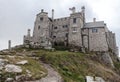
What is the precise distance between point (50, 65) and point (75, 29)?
2740cm

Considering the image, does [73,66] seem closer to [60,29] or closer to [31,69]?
[31,69]

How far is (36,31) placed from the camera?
80500 millimetres

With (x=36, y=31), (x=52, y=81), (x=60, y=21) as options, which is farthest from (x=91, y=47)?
(x=52, y=81)

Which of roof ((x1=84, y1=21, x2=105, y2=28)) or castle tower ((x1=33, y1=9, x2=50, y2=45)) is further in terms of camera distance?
castle tower ((x1=33, y1=9, x2=50, y2=45))

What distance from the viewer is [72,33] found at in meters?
74.4

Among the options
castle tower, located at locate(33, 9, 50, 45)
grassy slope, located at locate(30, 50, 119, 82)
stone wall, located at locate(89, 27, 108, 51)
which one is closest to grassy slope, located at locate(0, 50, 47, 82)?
grassy slope, located at locate(30, 50, 119, 82)

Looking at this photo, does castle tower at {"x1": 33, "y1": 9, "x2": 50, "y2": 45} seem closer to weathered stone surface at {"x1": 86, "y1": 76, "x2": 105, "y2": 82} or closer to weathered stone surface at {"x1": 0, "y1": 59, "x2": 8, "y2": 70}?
weathered stone surface at {"x1": 86, "y1": 76, "x2": 105, "y2": 82}

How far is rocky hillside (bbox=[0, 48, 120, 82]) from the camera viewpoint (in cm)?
4159

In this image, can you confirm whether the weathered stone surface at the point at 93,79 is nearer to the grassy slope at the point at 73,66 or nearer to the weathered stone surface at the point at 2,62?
the grassy slope at the point at 73,66

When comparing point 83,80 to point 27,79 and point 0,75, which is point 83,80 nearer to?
point 27,79

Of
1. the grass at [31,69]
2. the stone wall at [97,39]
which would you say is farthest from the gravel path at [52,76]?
the stone wall at [97,39]

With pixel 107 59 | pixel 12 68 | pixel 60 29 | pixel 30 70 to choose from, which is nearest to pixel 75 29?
A: pixel 60 29

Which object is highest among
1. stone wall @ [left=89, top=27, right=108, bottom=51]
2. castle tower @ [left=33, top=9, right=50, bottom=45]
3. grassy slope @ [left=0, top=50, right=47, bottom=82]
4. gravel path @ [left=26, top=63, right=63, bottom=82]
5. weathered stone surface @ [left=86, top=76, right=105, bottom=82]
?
castle tower @ [left=33, top=9, right=50, bottom=45]

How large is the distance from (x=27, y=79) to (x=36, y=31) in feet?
136
